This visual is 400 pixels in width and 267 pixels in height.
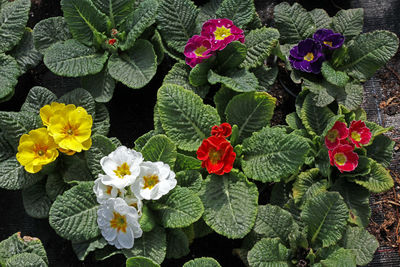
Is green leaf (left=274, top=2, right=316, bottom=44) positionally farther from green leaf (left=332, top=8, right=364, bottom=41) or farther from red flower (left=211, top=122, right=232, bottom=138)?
red flower (left=211, top=122, right=232, bottom=138)

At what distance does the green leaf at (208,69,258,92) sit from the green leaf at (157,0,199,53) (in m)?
0.33

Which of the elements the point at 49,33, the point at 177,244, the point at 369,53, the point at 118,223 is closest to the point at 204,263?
the point at 177,244

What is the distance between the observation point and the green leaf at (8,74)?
2895 mm

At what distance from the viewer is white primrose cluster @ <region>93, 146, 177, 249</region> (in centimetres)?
242

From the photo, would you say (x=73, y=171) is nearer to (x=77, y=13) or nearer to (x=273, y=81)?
(x=77, y=13)

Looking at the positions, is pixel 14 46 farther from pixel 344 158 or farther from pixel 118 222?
pixel 344 158

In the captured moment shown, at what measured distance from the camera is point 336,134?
8.96 ft

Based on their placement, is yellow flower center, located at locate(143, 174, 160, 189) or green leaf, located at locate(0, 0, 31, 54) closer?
yellow flower center, located at locate(143, 174, 160, 189)

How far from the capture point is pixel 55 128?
2621 millimetres

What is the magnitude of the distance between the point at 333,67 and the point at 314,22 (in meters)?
0.33

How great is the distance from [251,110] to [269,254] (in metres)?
0.81

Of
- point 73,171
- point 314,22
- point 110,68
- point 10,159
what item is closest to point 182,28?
point 110,68

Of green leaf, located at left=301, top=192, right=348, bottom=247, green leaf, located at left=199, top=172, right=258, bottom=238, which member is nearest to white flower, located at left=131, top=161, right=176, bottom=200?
green leaf, located at left=199, top=172, right=258, bottom=238

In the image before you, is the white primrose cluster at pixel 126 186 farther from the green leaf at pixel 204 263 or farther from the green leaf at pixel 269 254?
the green leaf at pixel 269 254
